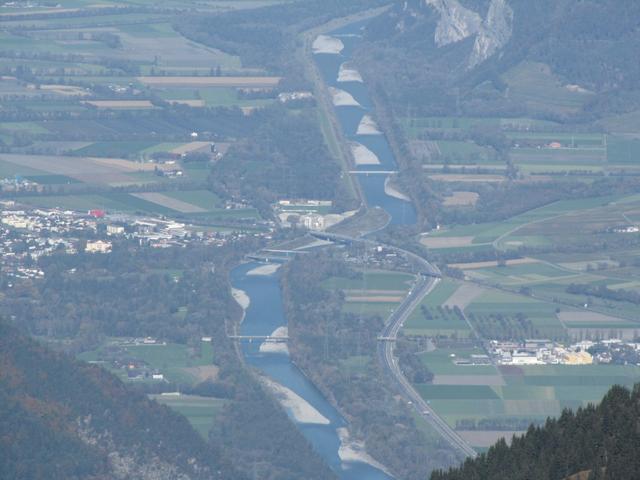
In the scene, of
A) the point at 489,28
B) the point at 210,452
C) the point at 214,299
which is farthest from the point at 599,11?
the point at 210,452

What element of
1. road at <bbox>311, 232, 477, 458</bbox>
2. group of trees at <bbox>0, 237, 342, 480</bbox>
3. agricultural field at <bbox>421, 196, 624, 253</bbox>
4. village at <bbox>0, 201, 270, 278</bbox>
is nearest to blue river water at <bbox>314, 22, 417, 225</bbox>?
agricultural field at <bbox>421, 196, 624, 253</bbox>

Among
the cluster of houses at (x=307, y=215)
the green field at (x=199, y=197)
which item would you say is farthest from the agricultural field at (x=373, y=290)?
the green field at (x=199, y=197)

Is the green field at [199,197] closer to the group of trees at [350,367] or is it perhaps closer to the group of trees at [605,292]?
the group of trees at [350,367]

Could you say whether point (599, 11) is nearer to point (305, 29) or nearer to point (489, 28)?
point (489, 28)

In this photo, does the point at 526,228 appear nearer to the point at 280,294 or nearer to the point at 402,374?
the point at 280,294

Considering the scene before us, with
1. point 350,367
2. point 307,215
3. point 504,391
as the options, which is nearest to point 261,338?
point 350,367

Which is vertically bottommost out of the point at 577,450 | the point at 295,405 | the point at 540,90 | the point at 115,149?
the point at 295,405
